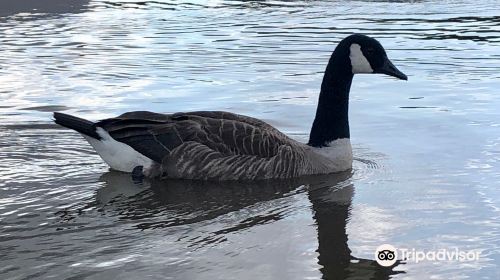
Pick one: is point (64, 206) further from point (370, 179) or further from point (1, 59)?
point (1, 59)

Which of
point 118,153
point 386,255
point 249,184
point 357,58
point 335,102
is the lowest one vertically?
point 249,184

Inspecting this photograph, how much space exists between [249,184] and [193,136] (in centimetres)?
77

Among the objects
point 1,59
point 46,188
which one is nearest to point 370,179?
point 46,188

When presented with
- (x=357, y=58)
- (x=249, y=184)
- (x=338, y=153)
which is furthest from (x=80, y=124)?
(x=357, y=58)

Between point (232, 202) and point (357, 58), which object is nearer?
point (232, 202)

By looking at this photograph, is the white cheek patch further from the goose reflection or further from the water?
the goose reflection

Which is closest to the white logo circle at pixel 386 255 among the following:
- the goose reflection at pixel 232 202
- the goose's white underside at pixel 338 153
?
the goose reflection at pixel 232 202

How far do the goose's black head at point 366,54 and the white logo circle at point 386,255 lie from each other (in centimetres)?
325

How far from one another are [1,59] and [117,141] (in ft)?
32.8

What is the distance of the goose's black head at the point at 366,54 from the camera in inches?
388

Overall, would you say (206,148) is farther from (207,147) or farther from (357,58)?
(357,58)

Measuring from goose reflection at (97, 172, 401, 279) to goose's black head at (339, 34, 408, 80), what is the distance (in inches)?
48.6

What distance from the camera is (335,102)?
9922 mm

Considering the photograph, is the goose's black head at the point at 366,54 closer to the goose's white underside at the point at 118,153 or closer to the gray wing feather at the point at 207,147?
the gray wing feather at the point at 207,147
